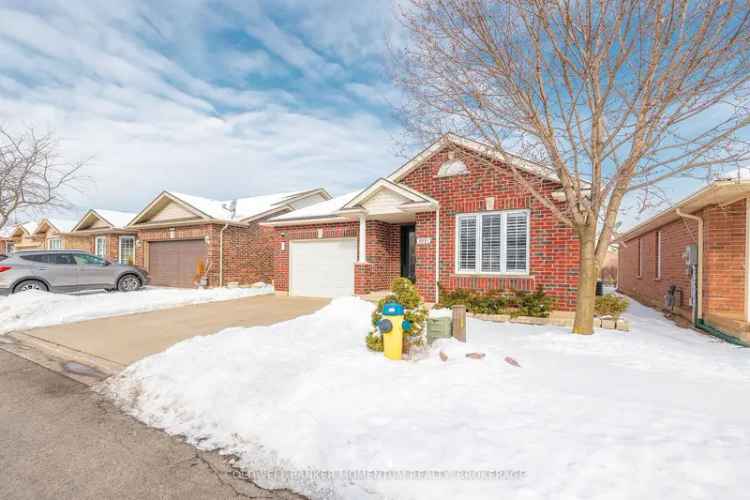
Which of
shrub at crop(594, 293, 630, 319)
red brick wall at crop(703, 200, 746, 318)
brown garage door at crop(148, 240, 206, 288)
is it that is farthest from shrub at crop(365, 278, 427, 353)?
brown garage door at crop(148, 240, 206, 288)

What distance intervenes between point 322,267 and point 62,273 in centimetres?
890

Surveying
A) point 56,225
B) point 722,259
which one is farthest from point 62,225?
point 722,259

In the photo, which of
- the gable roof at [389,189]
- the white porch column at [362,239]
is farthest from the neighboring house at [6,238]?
the gable roof at [389,189]

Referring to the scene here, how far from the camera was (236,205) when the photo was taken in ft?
66.3

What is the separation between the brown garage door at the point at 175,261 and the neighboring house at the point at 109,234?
2.79m

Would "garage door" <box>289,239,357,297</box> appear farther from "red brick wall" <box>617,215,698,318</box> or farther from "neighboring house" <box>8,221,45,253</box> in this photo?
"neighboring house" <box>8,221,45,253</box>

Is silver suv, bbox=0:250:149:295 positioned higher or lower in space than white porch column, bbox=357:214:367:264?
lower

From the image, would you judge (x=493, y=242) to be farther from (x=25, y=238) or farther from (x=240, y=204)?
(x=25, y=238)

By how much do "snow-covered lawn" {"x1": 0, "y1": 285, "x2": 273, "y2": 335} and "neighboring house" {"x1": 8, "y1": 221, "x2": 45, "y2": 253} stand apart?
74.3 ft

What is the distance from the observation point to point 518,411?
11.7 ft

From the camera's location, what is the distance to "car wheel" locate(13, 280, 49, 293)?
11.9 metres

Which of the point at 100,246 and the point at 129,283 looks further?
the point at 100,246

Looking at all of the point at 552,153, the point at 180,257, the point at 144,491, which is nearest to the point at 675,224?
the point at 552,153

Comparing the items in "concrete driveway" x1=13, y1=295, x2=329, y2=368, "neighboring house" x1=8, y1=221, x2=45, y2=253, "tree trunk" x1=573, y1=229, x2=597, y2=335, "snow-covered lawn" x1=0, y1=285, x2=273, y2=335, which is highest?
"neighboring house" x1=8, y1=221, x2=45, y2=253
